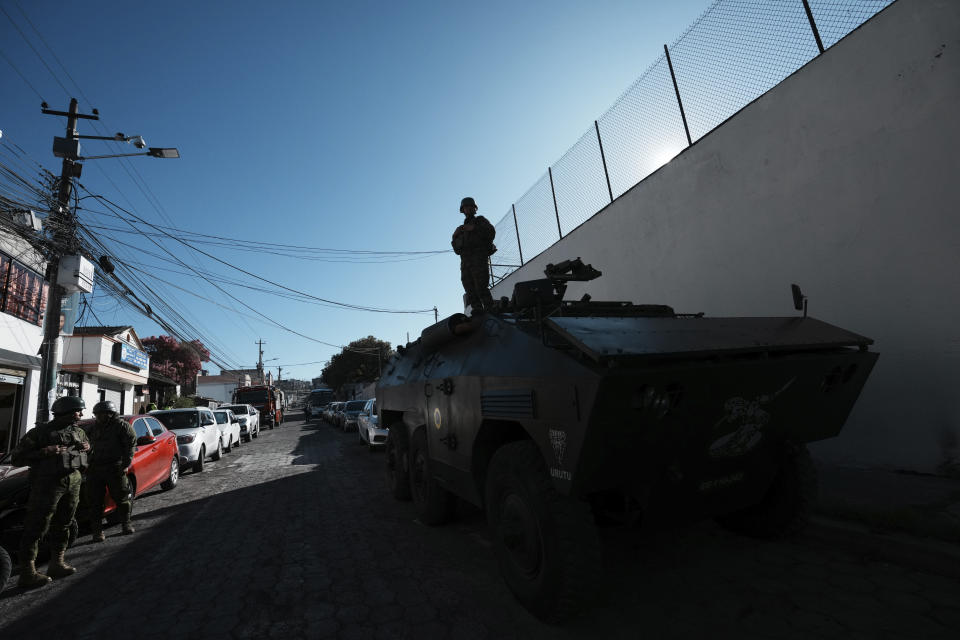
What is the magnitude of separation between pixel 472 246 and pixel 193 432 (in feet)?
25.0

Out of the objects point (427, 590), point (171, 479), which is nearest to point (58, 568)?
point (427, 590)

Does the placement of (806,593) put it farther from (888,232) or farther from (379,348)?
(379,348)

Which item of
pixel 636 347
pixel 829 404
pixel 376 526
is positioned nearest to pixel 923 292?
pixel 829 404

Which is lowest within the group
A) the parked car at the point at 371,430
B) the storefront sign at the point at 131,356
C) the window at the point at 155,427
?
the parked car at the point at 371,430

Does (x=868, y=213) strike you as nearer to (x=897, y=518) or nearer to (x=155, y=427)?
(x=897, y=518)

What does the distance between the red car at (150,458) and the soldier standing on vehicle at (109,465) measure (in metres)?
0.15

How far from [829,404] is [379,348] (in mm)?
45431

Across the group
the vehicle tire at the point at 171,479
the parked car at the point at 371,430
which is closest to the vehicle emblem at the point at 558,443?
the vehicle tire at the point at 171,479

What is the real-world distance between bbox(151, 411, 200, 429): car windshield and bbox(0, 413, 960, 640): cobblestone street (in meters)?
5.53

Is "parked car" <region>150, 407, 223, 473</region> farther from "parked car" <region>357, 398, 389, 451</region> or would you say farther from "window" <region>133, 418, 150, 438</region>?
"parked car" <region>357, 398, 389, 451</region>

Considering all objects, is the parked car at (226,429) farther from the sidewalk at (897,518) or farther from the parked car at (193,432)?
the sidewalk at (897,518)

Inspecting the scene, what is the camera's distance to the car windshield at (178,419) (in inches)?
390

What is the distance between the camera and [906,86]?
175 inches

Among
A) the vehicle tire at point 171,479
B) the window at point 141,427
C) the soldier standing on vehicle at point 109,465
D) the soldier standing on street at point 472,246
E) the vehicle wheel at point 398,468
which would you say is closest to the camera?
the soldier standing on vehicle at point 109,465
